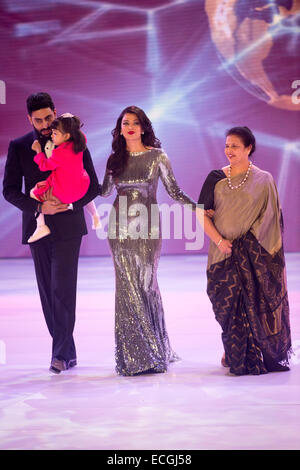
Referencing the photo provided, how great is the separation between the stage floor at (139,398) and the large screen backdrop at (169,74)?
15.5ft

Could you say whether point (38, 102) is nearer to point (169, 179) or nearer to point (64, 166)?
point (64, 166)

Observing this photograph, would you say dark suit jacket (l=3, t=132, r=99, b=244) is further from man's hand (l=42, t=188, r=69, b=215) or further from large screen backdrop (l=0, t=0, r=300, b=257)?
large screen backdrop (l=0, t=0, r=300, b=257)

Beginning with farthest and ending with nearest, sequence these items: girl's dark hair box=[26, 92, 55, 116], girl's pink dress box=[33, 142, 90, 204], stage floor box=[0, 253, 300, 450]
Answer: girl's dark hair box=[26, 92, 55, 116]
girl's pink dress box=[33, 142, 90, 204]
stage floor box=[0, 253, 300, 450]

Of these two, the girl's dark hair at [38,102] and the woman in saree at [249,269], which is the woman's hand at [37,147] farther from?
the woman in saree at [249,269]

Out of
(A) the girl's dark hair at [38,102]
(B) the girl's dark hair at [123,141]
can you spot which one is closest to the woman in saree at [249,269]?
(B) the girl's dark hair at [123,141]

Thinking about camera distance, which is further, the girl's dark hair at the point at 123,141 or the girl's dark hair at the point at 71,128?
the girl's dark hair at the point at 123,141

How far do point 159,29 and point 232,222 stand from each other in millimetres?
6518

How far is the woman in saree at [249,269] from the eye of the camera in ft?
12.6

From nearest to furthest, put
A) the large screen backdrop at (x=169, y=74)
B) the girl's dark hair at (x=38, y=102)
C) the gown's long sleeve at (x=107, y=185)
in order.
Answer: the girl's dark hair at (x=38, y=102) < the gown's long sleeve at (x=107, y=185) < the large screen backdrop at (x=169, y=74)

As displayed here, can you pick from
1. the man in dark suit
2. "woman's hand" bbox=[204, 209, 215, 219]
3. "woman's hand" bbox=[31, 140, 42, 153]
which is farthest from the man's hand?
"woman's hand" bbox=[204, 209, 215, 219]

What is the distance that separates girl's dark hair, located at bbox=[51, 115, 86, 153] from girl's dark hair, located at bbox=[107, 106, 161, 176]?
216 millimetres

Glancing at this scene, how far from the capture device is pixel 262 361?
3818mm

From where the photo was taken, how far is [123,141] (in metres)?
4.02

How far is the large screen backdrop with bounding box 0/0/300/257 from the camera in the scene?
971 centimetres
